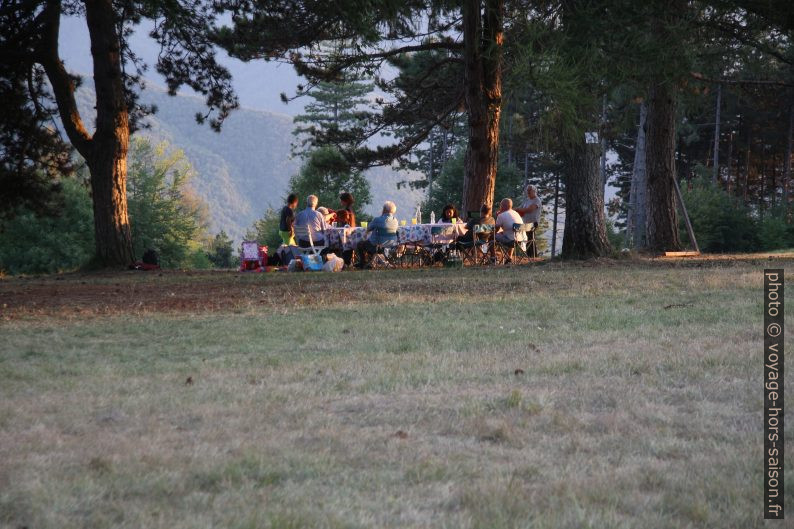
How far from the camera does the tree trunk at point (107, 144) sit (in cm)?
1697

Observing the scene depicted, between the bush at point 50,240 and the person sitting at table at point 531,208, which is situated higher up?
the person sitting at table at point 531,208

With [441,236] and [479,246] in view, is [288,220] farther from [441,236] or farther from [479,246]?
[479,246]

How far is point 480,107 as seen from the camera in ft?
57.0

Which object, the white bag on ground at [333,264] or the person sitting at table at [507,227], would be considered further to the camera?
the person sitting at table at [507,227]

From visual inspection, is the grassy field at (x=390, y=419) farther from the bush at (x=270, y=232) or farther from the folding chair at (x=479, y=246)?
the bush at (x=270, y=232)

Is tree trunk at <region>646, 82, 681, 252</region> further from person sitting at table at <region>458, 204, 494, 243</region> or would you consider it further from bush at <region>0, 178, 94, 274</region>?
bush at <region>0, 178, 94, 274</region>

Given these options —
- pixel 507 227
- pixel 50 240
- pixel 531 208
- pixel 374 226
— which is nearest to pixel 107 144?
pixel 374 226

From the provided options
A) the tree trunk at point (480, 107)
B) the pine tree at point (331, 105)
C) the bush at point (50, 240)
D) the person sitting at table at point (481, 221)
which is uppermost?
the pine tree at point (331, 105)

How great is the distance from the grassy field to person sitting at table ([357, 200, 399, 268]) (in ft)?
26.8

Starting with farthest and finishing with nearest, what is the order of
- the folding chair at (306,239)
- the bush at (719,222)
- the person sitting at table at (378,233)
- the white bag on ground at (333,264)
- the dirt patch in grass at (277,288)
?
the bush at (719,222) < the folding chair at (306,239) < the white bag on ground at (333,264) < the person sitting at table at (378,233) < the dirt patch in grass at (277,288)

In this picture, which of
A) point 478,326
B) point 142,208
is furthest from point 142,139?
point 478,326

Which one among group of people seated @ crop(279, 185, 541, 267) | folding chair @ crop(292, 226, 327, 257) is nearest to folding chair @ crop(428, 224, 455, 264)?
group of people seated @ crop(279, 185, 541, 267)

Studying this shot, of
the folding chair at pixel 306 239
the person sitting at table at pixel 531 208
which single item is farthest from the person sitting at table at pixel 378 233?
the person sitting at table at pixel 531 208

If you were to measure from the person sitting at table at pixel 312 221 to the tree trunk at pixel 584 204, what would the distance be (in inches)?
185
